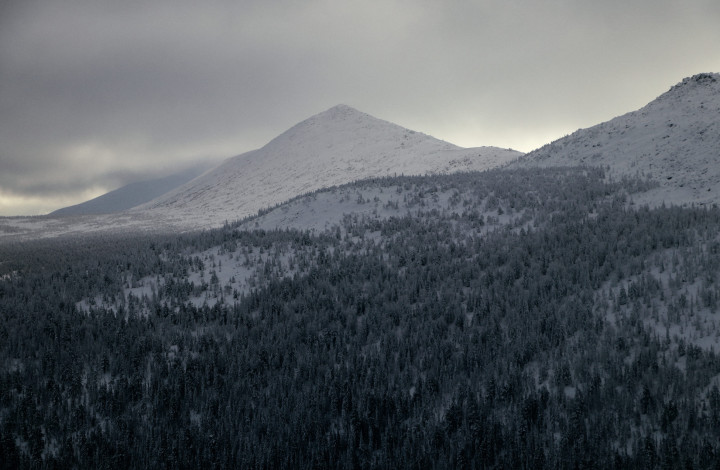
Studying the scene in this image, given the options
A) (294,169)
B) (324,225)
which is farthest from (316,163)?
(324,225)

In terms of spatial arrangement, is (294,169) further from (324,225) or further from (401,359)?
(401,359)

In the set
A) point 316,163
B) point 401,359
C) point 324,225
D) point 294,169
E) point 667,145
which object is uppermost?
point 316,163

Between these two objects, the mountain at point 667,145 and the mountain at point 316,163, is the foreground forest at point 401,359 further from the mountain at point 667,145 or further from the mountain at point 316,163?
the mountain at point 316,163

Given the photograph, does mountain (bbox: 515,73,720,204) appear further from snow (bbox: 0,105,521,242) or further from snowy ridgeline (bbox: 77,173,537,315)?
snow (bbox: 0,105,521,242)

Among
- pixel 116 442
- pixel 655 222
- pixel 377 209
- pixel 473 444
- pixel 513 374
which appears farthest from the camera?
pixel 377 209

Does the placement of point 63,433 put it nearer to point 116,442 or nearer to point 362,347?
point 116,442

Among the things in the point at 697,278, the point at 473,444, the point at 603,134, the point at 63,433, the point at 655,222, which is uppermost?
the point at 603,134

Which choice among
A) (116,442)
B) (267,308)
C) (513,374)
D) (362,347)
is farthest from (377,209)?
(116,442)
